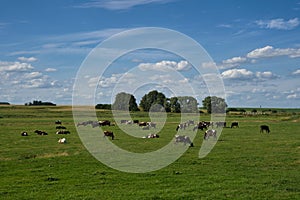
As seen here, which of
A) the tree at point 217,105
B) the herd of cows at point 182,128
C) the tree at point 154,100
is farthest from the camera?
the tree at point 154,100

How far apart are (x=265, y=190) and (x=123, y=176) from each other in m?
6.18

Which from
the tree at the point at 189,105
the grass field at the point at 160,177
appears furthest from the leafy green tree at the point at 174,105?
the grass field at the point at 160,177

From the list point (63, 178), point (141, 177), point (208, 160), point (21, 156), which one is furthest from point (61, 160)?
point (208, 160)

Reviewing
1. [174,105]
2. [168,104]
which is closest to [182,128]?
[168,104]

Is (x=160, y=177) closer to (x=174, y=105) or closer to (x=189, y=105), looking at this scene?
(x=189, y=105)

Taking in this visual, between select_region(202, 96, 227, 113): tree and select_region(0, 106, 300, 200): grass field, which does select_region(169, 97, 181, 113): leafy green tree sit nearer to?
select_region(202, 96, 227, 113): tree

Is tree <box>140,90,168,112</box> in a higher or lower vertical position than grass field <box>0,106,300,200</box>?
higher

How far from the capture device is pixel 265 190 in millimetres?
14383

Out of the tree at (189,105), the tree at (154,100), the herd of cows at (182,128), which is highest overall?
the tree at (154,100)

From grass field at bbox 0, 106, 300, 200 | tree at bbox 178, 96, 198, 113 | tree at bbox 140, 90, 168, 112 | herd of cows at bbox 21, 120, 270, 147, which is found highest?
tree at bbox 140, 90, 168, 112

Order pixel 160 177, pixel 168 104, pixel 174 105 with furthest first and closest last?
pixel 174 105
pixel 168 104
pixel 160 177

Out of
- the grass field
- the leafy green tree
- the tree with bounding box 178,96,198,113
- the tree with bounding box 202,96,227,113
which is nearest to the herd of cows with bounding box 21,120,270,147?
the grass field

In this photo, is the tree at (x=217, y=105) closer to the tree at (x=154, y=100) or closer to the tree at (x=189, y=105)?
the tree at (x=189, y=105)

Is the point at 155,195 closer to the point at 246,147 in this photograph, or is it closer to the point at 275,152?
the point at 275,152
